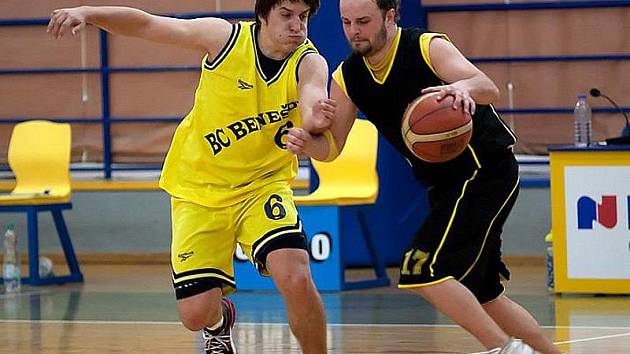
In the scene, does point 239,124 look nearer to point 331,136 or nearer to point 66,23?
point 331,136

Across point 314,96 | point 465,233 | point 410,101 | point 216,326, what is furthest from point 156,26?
point 465,233

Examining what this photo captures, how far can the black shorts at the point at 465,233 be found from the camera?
16.5 ft

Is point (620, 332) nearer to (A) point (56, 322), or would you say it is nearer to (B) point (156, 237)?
(A) point (56, 322)

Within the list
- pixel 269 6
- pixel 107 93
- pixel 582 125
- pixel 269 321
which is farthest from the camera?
pixel 107 93

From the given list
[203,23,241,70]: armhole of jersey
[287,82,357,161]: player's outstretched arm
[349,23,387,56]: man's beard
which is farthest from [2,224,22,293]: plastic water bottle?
[349,23,387,56]: man's beard

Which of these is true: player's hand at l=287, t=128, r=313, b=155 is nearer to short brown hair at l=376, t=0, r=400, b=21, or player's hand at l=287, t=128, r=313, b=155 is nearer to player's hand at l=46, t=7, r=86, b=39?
short brown hair at l=376, t=0, r=400, b=21

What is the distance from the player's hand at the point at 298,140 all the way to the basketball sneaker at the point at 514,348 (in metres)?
0.99

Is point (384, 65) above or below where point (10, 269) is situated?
above

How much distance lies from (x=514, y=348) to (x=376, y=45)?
1.19 metres

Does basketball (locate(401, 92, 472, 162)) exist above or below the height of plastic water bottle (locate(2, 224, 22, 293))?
above

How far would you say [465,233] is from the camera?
508cm

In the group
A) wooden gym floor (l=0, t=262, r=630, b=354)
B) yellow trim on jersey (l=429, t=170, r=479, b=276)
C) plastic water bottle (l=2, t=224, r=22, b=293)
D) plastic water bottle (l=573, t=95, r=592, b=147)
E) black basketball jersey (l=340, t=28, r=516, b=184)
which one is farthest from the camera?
plastic water bottle (l=2, t=224, r=22, b=293)

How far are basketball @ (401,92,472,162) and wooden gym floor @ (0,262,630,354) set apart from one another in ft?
6.55

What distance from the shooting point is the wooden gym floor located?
7055mm
